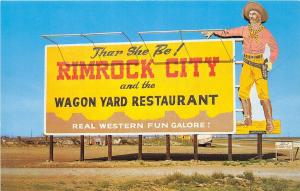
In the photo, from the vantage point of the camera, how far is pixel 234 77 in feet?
109

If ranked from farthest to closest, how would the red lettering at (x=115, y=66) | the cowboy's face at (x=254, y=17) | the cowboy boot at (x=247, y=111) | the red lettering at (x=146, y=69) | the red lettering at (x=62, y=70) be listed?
the red lettering at (x=62, y=70) < the red lettering at (x=115, y=66) < the cowboy's face at (x=254, y=17) < the red lettering at (x=146, y=69) < the cowboy boot at (x=247, y=111)

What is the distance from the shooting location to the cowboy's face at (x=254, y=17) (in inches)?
1341

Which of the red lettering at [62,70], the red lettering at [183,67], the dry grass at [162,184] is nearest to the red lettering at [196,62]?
the red lettering at [183,67]

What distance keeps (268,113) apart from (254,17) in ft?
20.7

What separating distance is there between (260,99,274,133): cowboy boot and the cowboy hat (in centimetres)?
532

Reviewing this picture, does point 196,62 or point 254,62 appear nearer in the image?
point 196,62

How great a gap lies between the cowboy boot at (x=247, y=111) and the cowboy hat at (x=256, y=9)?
5.44 m

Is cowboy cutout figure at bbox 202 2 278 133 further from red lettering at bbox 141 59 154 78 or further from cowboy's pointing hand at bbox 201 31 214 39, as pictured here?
red lettering at bbox 141 59 154 78

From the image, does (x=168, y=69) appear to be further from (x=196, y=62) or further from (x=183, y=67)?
(x=196, y=62)

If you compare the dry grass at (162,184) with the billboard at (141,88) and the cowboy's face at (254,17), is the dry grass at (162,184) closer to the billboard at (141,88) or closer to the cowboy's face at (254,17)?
the billboard at (141,88)

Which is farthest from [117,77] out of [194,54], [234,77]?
[234,77]

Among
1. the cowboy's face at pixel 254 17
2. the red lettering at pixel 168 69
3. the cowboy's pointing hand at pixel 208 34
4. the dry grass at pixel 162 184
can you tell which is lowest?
the dry grass at pixel 162 184

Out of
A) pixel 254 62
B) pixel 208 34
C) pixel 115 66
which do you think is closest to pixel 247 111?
pixel 254 62

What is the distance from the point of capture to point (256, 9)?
34.2m
